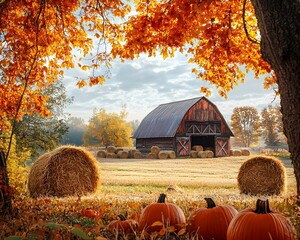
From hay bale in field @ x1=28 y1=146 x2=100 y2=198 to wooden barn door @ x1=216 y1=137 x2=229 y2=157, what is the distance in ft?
103

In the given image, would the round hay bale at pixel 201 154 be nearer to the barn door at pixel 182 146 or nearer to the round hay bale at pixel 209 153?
the round hay bale at pixel 209 153

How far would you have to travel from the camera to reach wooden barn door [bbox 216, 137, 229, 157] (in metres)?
41.9

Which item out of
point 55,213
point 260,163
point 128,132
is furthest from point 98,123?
point 55,213

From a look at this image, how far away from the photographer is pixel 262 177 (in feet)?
43.4

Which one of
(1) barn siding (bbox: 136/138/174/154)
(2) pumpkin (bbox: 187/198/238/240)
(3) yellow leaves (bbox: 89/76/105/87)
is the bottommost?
(2) pumpkin (bbox: 187/198/238/240)

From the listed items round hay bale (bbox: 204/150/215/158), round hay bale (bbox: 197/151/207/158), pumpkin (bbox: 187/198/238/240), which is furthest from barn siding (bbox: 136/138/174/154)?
pumpkin (bbox: 187/198/238/240)

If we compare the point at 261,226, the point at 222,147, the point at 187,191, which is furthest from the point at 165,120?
the point at 261,226

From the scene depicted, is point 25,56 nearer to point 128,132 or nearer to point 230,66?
point 230,66

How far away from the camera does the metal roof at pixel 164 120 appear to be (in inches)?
1578

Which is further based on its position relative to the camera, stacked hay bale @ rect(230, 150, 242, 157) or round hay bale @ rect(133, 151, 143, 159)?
stacked hay bale @ rect(230, 150, 242, 157)

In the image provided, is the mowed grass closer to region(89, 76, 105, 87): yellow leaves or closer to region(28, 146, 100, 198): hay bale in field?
region(28, 146, 100, 198): hay bale in field

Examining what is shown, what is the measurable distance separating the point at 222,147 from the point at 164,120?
6.89 meters

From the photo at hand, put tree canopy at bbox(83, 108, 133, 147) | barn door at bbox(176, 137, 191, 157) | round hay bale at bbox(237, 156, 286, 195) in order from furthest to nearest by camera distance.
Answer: tree canopy at bbox(83, 108, 133, 147) → barn door at bbox(176, 137, 191, 157) → round hay bale at bbox(237, 156, 286, 195)

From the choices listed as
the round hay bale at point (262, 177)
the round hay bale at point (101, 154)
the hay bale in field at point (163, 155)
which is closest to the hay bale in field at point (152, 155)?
the hay bale in field at point (163, 155)
